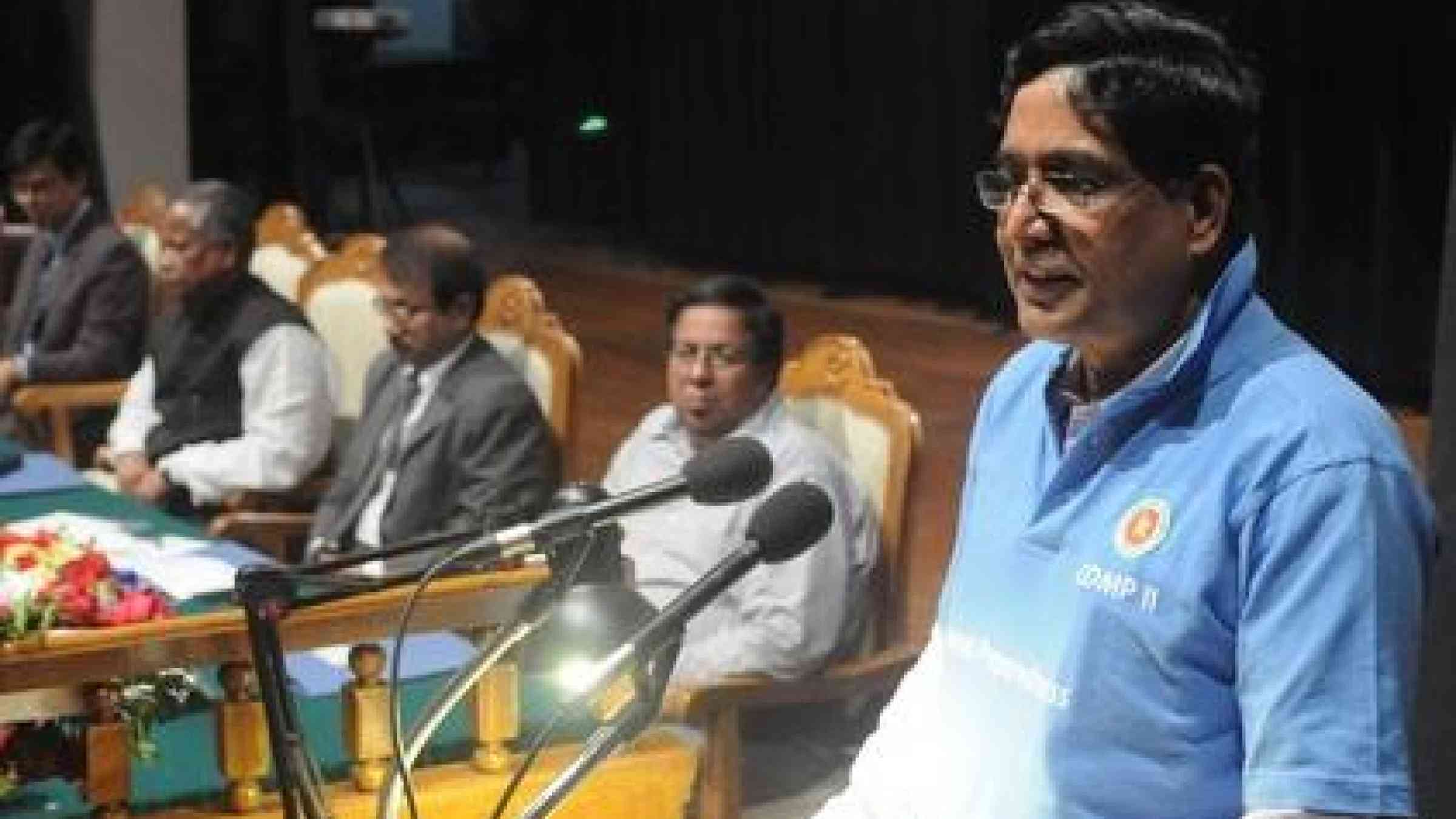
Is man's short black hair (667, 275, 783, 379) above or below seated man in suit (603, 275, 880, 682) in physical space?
above

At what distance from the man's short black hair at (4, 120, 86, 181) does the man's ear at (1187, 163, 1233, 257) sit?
15.2 ft

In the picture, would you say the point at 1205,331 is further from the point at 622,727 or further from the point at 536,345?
the point at 536,345

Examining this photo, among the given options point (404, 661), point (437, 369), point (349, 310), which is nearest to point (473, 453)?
point (437, 369)

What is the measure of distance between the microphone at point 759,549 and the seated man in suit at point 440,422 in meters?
2.33

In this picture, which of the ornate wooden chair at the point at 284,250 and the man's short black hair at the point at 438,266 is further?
the ornate wooden chair at the point at 284,250

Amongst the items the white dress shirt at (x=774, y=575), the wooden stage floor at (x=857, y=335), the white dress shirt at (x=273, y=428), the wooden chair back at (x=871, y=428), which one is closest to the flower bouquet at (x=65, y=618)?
the white dress shirt at (x=774, y=575)

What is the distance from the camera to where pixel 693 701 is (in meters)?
2.89

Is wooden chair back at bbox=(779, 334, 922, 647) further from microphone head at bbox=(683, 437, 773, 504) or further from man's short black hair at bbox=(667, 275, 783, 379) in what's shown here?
microphone head at bbox=(683, 437, 773, 504)

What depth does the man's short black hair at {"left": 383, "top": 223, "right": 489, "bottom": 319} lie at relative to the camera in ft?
12.9

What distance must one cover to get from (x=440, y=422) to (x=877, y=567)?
0.90 m

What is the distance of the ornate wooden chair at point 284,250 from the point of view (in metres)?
5.41

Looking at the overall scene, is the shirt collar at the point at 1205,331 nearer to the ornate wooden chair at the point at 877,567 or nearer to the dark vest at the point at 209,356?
the ornate wooden chair at the point at 877,567

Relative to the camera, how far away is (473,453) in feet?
12.7

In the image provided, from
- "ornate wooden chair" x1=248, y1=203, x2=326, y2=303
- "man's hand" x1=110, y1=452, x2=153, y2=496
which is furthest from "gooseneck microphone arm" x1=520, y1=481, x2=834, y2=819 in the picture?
"ornate wooden chair" x1=248, y1=203, x2=326, y2=303
